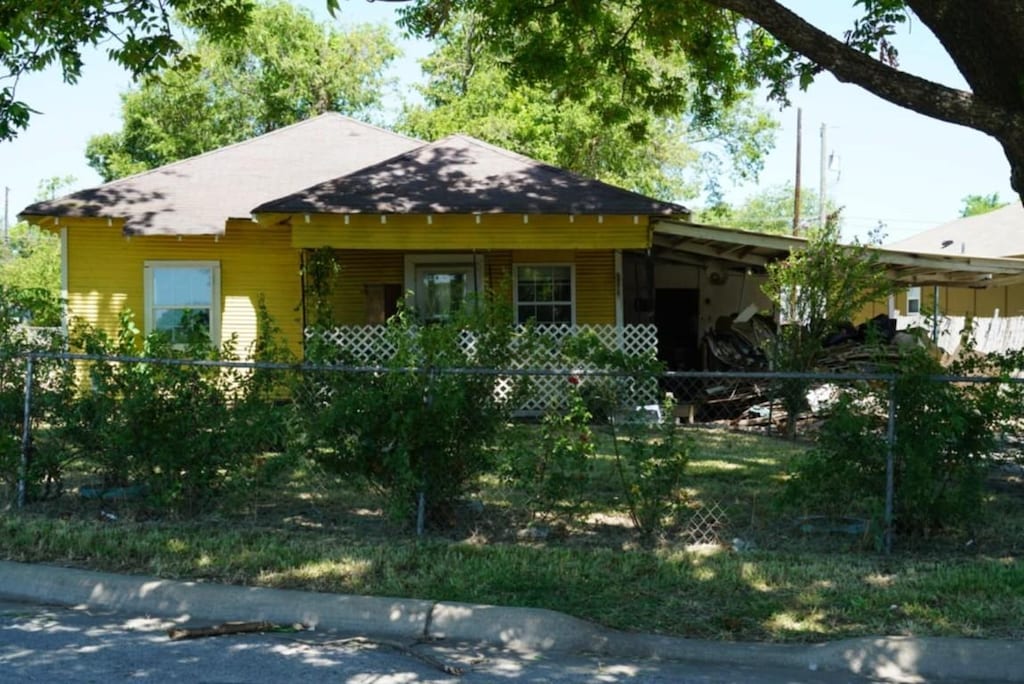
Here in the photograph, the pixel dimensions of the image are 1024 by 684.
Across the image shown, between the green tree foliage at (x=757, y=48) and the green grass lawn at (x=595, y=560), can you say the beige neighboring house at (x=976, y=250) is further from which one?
the green grass lawn at (x=595, y=560)

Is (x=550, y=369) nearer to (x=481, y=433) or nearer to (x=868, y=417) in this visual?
(x=481, y=433)

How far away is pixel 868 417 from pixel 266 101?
30.9m

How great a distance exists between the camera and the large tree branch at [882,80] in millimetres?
7395

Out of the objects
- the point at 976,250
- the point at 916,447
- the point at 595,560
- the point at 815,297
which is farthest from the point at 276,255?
the point at 976,250

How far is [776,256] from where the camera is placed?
61.9 ft

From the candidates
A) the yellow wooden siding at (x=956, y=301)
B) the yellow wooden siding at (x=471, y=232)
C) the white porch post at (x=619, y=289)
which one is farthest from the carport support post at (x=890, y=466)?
the yellow wooden siding at (x=956, y=301)

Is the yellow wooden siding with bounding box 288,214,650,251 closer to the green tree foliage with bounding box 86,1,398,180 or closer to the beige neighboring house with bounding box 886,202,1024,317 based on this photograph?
the beige neighboring house with bounding box 886,202,1024,317

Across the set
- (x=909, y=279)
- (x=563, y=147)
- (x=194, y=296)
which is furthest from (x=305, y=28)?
(x=909, y=279)

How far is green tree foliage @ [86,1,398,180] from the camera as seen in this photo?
34.6m

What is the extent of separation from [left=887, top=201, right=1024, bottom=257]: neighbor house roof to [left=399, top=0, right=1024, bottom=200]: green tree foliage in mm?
16494

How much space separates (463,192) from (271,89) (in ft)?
71.8

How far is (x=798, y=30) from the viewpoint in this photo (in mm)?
8094

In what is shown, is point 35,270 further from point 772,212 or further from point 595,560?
point 772,212

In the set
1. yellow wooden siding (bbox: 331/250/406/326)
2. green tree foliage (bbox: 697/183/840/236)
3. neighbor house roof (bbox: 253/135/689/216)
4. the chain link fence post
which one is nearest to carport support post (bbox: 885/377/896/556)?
the chain link fence post
